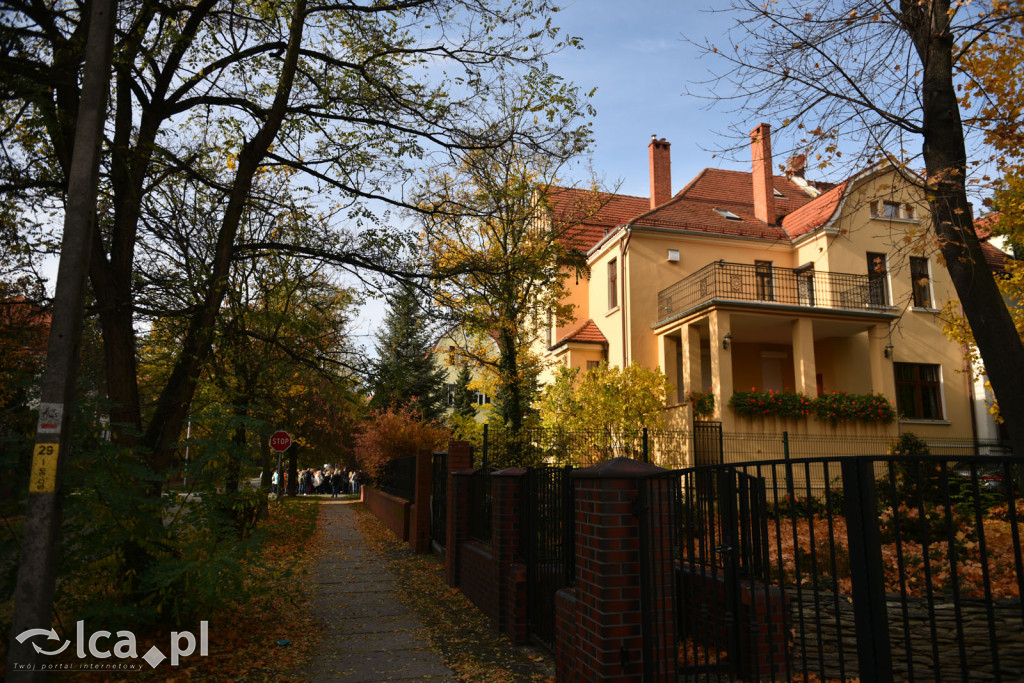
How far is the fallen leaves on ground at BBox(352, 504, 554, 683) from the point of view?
19.1 ft

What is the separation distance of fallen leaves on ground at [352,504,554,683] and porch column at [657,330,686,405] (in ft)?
42.1

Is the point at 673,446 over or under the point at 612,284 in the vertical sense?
under

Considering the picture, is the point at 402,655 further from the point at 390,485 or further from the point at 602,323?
the point at 602,323

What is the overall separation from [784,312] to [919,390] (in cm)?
685

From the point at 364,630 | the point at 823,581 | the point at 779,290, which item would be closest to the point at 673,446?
the point at 779,290

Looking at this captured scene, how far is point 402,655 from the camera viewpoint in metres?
6.30

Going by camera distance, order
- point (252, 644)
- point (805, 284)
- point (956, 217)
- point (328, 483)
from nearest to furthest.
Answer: point (252, 644) → point (956, 217) → point (805, 284) → point (328, 483)

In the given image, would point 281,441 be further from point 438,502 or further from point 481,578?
point 481,578

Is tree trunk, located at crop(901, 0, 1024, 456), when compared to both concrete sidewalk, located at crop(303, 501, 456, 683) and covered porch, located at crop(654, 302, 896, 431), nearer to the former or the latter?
concrete sidewalk, located at crop(303, 501, 456, 683)

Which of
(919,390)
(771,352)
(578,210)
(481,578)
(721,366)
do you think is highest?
(578,210)

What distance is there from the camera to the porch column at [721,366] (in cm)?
1942

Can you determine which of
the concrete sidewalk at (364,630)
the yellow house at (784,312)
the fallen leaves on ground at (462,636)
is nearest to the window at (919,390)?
the yellow house at (784,312)

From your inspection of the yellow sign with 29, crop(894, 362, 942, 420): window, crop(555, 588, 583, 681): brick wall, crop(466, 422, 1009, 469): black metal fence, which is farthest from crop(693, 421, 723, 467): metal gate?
the yellow sign with 29

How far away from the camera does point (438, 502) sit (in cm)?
1286
